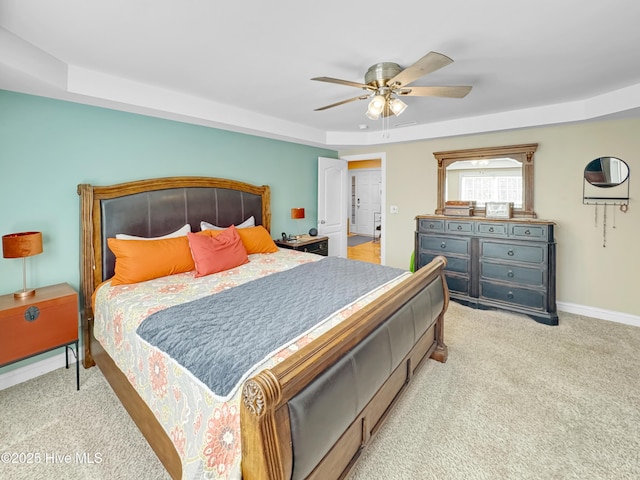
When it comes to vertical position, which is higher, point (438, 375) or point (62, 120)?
point (62, 120)

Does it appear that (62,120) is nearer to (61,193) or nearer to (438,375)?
(61,193)

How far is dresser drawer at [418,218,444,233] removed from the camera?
13.4 ft

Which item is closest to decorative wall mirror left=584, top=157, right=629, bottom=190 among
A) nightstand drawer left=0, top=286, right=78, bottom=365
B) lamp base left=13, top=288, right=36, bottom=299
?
nightstand drawer left=0, top=286, right=78, bottom=365

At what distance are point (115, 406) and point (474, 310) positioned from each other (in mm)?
3809

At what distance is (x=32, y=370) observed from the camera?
8.08 ft

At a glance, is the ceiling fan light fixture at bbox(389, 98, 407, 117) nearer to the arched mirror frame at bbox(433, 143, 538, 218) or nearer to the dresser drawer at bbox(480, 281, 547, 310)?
the arched mirror frame at bbox(433, 143, 538, 218)

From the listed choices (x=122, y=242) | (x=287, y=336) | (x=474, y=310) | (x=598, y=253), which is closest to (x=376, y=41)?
(x=287, y=336)

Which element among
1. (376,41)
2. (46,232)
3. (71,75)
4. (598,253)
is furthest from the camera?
(598,253)

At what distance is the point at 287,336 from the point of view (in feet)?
4.96

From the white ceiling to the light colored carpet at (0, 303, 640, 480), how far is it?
2.29m

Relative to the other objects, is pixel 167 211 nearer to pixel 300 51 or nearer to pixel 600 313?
pixel 300 51

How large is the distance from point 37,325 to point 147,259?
816mm

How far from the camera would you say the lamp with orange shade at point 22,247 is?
2.09 metres

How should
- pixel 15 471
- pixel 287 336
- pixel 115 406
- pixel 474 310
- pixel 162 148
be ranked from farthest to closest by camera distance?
pixel 474 310 < pixel 162 148 < pixel 115 406 < pixel 15 471 < pixel 287 336
